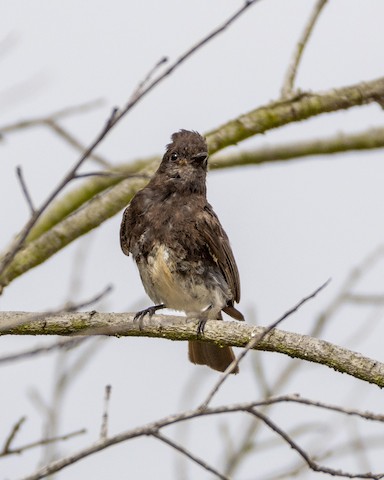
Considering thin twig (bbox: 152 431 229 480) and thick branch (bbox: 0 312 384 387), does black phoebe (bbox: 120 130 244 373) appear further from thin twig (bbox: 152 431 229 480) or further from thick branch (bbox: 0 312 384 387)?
thin twig (bbox: 152 431 229 480)

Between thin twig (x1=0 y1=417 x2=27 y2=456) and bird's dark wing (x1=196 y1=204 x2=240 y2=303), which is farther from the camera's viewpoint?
bird's dark wing (x1=196 y1=204 x2=240 y2=303)

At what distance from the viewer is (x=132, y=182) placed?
6.66 metres

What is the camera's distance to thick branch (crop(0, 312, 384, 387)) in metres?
4.65

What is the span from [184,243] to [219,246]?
232mm

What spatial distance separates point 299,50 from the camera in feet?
21.9

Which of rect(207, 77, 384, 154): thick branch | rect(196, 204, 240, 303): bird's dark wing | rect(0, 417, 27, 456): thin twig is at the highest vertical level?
rect(207, 77, 384, 154): thick branch

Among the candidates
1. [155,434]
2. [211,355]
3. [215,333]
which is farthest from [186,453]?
[211,355]

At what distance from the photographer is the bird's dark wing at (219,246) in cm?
638

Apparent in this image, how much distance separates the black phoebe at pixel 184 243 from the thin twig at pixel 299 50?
68cm

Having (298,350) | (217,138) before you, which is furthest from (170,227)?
(298,350)

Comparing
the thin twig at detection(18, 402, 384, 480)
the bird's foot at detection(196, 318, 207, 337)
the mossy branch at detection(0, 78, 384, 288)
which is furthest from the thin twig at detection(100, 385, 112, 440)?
the mossy branch at detection(0, 78, 384, 288)

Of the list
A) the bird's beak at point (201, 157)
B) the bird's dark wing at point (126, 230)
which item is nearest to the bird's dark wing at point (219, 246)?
the bird's beak at point (201, 157)

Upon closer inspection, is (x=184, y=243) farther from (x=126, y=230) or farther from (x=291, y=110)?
(x=291, y=110)

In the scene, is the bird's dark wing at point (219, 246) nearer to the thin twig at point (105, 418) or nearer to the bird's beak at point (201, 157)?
the bird's beak at point (201, 157)
